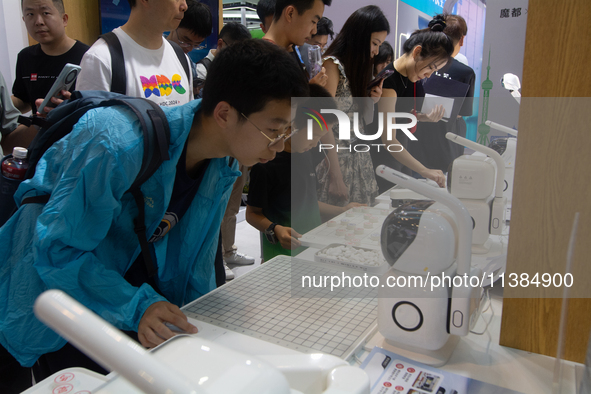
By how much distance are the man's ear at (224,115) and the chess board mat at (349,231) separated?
550 mm

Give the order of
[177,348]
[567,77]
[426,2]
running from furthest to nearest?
[426,2]
[567,77]
[177,348]

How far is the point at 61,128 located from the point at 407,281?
2.67ft

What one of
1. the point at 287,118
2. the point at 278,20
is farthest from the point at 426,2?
the point at 287,118

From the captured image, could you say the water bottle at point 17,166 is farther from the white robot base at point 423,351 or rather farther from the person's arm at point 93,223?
the white robot base at point 423,351

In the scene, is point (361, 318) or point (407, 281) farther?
point (361, 318)

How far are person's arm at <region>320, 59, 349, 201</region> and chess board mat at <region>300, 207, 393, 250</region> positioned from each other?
0.74ft

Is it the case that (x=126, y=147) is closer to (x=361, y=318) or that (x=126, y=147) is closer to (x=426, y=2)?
(x=361, y=318)

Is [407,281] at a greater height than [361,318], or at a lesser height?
greater

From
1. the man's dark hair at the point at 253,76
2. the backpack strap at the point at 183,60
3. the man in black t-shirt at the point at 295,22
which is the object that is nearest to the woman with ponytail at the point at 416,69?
the man in black t-shirt at the point at 295,22

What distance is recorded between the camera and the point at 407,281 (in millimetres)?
792

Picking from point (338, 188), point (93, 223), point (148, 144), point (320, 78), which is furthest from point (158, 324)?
point (320, 78)

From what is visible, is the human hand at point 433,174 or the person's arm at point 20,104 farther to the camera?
the person's arm at point 20,104

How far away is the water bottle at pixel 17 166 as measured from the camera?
39.0 inches

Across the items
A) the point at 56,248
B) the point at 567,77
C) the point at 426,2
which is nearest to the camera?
the point at 567,77
